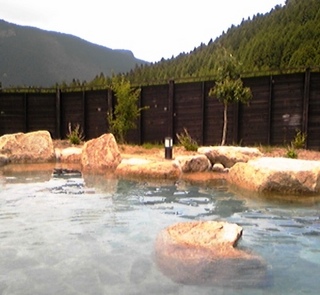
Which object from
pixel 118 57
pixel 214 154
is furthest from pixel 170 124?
pixel 118 57

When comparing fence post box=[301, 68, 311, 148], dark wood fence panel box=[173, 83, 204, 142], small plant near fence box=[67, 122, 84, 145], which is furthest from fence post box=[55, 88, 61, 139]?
fence post box=[301, 68, 311, 148]

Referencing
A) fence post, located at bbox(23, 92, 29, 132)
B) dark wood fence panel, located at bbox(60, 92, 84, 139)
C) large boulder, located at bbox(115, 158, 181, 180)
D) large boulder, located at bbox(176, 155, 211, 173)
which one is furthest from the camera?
fence post, located at bbox(23, 92, 29, 132)

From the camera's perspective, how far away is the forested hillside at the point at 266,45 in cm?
3606

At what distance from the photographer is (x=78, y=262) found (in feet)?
12.3

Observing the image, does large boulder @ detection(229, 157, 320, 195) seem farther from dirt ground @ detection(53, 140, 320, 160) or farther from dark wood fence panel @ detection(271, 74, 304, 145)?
dark wood fence panel @ detection(271, 74, 304, 145)

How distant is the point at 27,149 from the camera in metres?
11.9

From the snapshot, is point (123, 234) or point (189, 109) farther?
point (189, 109)

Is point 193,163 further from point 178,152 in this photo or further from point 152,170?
point 178,152

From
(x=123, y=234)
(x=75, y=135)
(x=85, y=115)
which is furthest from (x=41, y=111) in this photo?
(x=123, y=234)

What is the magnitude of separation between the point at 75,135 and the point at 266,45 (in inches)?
1197

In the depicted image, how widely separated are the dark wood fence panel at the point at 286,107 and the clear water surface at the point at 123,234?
5.17 metres

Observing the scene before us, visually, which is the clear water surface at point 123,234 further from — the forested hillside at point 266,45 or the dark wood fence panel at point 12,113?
the forested hillside at point 266,45

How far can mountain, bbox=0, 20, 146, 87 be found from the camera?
98.9m

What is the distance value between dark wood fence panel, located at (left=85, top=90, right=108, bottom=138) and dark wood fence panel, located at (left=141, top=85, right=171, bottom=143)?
174cm
